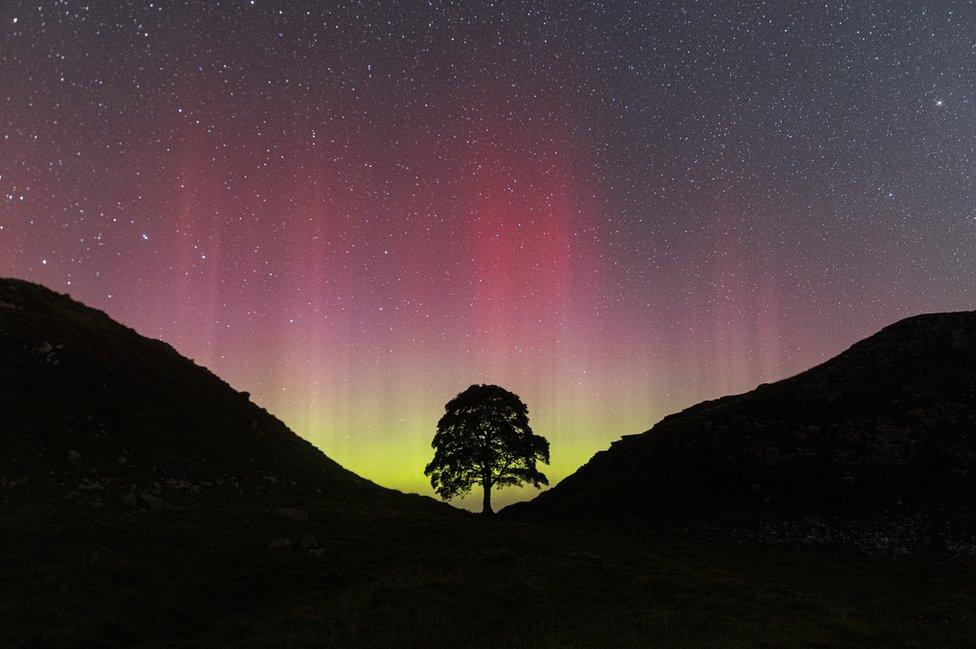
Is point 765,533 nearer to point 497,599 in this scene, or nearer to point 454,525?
point 454,525

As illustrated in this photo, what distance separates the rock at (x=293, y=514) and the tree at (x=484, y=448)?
2939 centimetres

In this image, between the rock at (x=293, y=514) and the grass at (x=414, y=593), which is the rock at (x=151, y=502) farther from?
the rock at (x=293, y=514)

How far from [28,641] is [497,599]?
43.0 ft

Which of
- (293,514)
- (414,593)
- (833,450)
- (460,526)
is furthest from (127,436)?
(833,450)

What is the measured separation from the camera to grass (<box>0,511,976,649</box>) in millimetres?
15711

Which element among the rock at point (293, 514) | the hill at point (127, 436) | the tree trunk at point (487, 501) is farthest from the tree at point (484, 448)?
the rock at point (293, 514)

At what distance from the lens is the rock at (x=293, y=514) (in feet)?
96.3

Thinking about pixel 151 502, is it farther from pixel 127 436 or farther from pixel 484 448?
pixel 484 448

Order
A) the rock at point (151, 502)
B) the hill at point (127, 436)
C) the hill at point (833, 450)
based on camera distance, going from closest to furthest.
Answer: the rock at point (151, 502), the hill at point (127, 436), the hill at point (833, 450)

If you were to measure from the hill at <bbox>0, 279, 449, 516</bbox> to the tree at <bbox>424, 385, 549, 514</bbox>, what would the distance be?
8.79m

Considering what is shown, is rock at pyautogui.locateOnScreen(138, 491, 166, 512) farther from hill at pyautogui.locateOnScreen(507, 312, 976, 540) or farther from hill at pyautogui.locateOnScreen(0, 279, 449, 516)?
hill at pyautogui.locateOnScreen(507, 312, 976, 540)

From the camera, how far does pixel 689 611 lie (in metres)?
18.6

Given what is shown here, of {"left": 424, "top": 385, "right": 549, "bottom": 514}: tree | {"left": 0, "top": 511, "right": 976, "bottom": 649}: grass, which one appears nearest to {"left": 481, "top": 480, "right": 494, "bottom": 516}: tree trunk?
{"left": 424, "top": 385, "right": 549, "bottom": 514}: tree

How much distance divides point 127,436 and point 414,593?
89.1 feet
